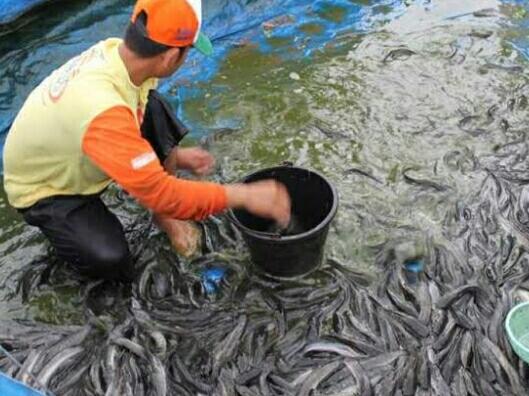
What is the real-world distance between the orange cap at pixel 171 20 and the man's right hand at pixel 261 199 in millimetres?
761

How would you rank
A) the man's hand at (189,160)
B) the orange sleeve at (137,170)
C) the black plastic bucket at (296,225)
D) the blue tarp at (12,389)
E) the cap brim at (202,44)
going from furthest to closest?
the man's hand at (189,160) < the black plastic bucket at (296,225) < the cap brim at (202,44) < the orange sleeve at (137,170) < the blue tarp at (12,389)

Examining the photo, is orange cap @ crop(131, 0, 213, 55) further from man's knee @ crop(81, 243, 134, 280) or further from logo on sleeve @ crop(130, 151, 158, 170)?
man's knee @ crop(81, 243, 134, 280)

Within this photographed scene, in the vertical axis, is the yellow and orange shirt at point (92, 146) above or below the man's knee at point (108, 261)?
above

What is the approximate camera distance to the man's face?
2994mm

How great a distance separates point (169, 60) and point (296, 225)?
1.28 m

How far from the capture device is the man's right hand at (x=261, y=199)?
309 cm

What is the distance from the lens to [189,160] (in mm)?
4137

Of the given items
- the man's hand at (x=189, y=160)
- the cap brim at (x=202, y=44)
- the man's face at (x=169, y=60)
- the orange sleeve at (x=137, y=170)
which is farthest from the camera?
the man's hand at (x=189, y=160)

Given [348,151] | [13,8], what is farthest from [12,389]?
[13,8]

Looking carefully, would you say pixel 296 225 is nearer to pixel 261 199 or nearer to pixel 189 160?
pixel 261 199

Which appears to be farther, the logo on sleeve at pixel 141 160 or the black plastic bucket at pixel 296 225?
the black plastic bucket at pixel 296 225

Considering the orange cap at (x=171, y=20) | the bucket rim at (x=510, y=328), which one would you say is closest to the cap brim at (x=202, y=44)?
the orange cap at (x=171, y=20)

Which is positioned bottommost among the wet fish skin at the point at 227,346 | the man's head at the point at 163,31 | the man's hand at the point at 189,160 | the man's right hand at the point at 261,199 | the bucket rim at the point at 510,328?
the bucket rim at the point at 510,328

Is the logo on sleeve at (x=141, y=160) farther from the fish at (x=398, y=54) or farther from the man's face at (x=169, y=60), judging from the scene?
the fish at (x=398, y=54)
